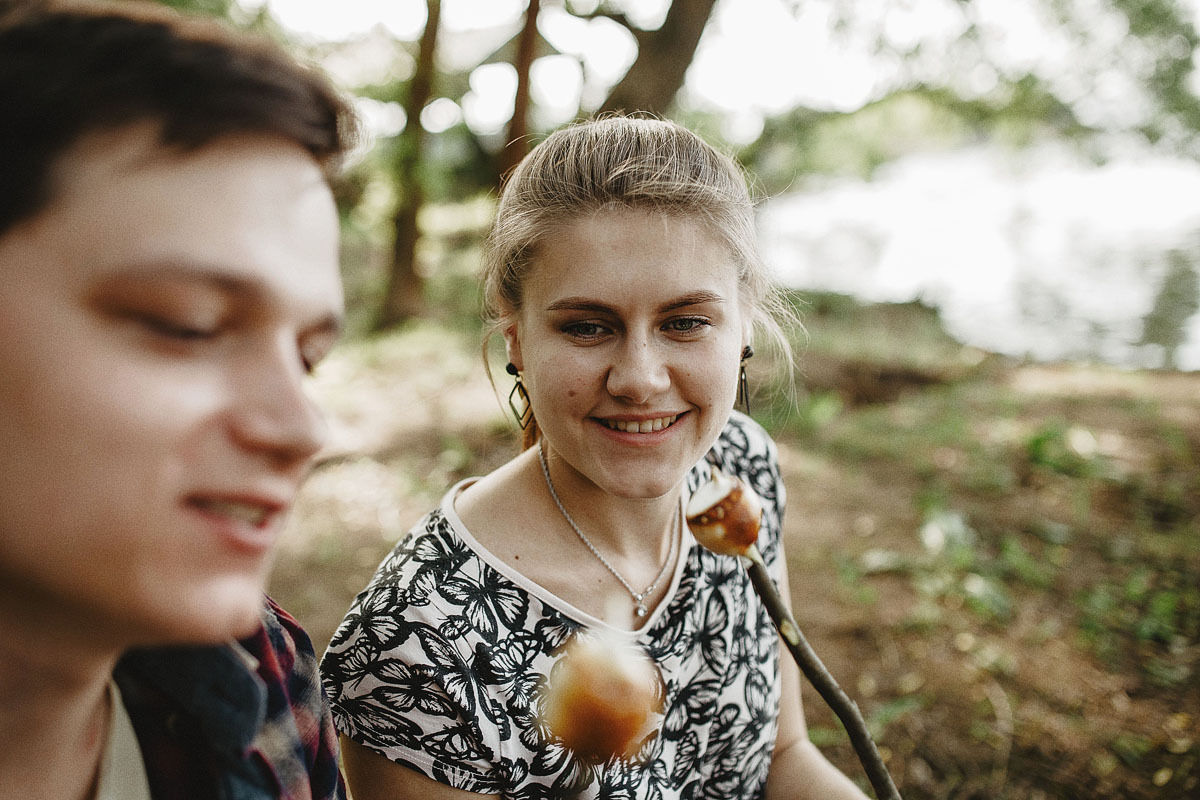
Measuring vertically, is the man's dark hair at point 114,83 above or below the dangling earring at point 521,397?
above

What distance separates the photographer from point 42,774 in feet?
2.64

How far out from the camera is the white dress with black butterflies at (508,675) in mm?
1355

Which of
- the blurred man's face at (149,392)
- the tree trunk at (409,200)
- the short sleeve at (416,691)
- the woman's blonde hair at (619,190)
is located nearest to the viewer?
the blurred man's face at (149,392)

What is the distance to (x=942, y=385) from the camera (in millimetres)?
6723

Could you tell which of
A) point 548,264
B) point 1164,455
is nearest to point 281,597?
point 548,264

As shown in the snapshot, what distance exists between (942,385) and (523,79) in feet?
15.0

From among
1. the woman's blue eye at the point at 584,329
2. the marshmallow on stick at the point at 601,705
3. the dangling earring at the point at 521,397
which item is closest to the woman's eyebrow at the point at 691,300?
the woman's blue eye at the point at 584,329

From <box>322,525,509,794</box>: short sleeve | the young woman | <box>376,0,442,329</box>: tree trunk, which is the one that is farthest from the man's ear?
<box>376,0,442,329</box>: tree trunk

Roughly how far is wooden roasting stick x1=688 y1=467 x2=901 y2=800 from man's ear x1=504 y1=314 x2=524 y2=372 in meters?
0.55

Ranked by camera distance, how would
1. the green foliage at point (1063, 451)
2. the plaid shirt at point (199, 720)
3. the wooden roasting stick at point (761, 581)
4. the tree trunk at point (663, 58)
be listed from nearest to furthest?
1. the plaid shirt at point (199, 720)
2. the wooden roasting stick at point (761, 581)
3. the green foliage at point (1063, 451)
4. the tree trunk at point (663, 58)

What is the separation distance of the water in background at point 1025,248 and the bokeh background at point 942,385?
67 mm

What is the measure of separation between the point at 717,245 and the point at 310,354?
3.08 feet

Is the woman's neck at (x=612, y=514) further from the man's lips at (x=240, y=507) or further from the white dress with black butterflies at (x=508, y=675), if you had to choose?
the man's lips at (x=240, y=507)

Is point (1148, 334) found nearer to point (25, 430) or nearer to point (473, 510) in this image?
point (473, 510)
